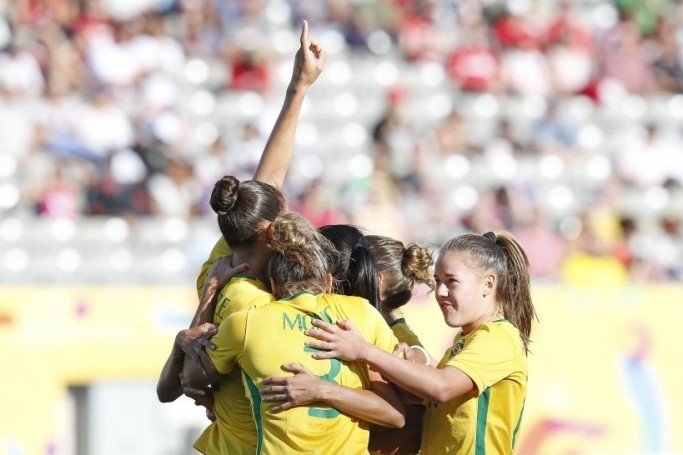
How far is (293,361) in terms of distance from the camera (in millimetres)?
3969

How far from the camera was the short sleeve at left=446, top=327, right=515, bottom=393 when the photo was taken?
4.04 metres

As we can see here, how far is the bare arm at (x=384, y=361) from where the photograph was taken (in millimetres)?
3934

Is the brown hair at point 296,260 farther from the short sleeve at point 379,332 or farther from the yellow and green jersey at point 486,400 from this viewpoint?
the yellow and green jersey at point 486,400

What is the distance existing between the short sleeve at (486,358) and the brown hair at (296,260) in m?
0.51

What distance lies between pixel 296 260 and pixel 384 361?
42 centimetres

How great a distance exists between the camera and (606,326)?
31.9ft

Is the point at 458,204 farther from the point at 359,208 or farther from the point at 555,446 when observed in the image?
the point at 555,446

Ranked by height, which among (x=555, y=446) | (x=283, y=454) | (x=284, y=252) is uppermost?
(x=555, y=446)

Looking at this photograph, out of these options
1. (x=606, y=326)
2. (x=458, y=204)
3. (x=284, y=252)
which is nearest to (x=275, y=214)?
(x=284, y=252)

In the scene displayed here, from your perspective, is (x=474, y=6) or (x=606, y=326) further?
(x=474, y=6)

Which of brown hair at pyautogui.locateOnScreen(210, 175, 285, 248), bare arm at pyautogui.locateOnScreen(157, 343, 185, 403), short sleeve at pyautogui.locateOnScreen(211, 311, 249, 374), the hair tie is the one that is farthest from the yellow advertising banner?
short sleeve at pyautogui.locateOnScreen(211, 311, 249, 374)

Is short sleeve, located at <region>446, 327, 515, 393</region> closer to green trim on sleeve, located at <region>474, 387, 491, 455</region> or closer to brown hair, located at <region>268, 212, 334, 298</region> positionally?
green trim on sleeve, located at <region>474, 387, 491, 455</region>

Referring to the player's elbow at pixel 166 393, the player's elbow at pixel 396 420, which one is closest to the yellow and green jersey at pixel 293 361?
the player's elbow at pixel 396 420

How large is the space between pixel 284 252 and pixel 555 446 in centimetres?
602
